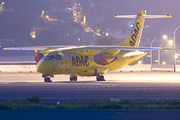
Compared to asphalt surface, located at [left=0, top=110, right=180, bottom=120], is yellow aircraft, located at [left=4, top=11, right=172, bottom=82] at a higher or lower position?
higher

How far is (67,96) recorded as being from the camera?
17594 mm

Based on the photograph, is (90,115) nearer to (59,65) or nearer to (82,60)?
(59,65)

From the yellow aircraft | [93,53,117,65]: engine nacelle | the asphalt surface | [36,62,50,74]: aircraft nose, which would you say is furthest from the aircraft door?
the asphalt surface

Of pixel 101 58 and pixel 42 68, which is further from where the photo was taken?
pixel 101 58

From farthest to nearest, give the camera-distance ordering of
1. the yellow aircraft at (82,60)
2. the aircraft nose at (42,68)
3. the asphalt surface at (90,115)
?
the yellow aircraft at (82,60), the aircraft nose at (42,68), the asphalt surface at (90,115)

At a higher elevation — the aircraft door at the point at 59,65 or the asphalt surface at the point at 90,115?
the aircraft door at the point at 59,65

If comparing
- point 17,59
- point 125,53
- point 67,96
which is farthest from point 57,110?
point 17,59

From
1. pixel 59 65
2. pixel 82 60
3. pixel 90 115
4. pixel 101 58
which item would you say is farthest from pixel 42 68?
pixel 90 115

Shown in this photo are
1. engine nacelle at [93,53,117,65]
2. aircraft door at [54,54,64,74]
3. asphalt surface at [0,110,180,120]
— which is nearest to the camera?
asphalt surface at [0,110,180,120]

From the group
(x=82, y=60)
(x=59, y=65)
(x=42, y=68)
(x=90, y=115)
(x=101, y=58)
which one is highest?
(x=101, y=58)

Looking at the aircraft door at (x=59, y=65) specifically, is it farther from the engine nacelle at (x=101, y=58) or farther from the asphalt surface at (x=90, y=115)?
the asphalt surface at (x=90, y=115)

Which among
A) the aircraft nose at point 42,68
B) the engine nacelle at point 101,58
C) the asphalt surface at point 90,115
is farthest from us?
the engine nacelle at point 101,58

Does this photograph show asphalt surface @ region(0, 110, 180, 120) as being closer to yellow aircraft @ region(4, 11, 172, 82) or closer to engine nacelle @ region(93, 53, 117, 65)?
yellow aircraft @ region(4, 11, 172, 82)

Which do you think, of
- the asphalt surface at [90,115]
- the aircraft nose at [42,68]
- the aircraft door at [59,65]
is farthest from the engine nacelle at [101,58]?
the asphalt surface at [90,115]
